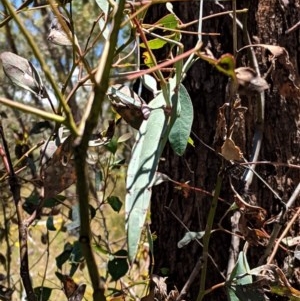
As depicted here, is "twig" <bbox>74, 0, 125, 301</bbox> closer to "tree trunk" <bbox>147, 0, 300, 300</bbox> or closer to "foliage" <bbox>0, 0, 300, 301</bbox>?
"foliage" <bbox>0, 0, 300, 301</bbox>

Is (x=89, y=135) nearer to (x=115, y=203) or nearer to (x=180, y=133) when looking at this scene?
(x=180, y=133)

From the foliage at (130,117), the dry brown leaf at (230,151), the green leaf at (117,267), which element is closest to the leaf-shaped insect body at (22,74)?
the foliage at (130,117)

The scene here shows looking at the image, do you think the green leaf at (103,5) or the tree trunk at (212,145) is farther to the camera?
the tree trunk at (212,145)

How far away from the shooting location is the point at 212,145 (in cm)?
113

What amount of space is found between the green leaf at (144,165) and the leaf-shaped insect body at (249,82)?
94 mm

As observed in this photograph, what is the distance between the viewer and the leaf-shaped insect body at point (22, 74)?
78 cm

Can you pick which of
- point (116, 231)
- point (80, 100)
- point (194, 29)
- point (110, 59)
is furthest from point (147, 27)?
point (80, 100)

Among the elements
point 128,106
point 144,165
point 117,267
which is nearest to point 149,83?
point 128,106

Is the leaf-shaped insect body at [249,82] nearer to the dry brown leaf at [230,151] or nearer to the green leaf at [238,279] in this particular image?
the dry brown leaf at [230,151]

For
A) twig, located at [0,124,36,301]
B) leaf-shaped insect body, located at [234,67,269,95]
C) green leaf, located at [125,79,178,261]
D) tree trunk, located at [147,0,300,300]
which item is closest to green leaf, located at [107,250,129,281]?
tree trunk, located at [147,0,300,300]

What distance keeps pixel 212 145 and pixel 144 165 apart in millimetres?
583

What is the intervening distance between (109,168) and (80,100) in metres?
4.05

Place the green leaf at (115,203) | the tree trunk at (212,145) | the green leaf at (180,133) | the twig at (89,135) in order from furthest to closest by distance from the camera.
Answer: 1. the green leaf at (115,203)
2. the tree trunk at (212,145)
3. the green leaf at (180,133)
4. the twig at (89,135)

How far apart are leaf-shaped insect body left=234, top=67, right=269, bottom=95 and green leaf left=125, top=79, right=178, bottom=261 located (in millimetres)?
94
